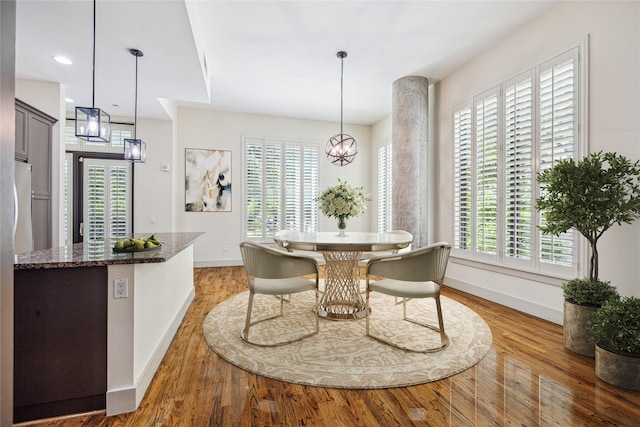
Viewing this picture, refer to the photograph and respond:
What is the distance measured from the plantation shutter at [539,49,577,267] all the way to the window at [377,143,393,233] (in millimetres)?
3165

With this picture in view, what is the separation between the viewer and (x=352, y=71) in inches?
176

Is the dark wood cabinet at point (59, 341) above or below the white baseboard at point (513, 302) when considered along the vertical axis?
above

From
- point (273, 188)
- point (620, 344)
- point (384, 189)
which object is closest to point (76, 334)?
point (620, 344)

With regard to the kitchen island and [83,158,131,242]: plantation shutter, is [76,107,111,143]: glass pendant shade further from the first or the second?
[83,158,131,242]: plantation shutter

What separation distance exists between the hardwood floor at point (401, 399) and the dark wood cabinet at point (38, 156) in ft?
8.44

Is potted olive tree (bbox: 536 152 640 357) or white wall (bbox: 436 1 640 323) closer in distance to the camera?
potted olive tree (bbox: 536 152 640 357)

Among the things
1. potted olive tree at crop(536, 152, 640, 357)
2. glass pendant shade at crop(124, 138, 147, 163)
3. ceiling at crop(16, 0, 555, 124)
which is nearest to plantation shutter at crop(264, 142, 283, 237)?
ceiling at crop(16, 0, 555, 124)

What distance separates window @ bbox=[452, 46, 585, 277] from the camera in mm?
3012

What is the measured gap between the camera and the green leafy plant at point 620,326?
1.92m

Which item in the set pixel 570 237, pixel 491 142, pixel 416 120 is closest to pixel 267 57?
pixel 416 120

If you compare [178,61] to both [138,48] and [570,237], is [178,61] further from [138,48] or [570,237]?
[570,237]

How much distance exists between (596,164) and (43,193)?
18.2 feet

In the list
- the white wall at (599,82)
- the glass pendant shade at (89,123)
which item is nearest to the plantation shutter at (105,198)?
the glass pendant shade at (89,123)

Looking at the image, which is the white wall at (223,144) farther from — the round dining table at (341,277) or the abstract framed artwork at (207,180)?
the round dining table at (341,277)
